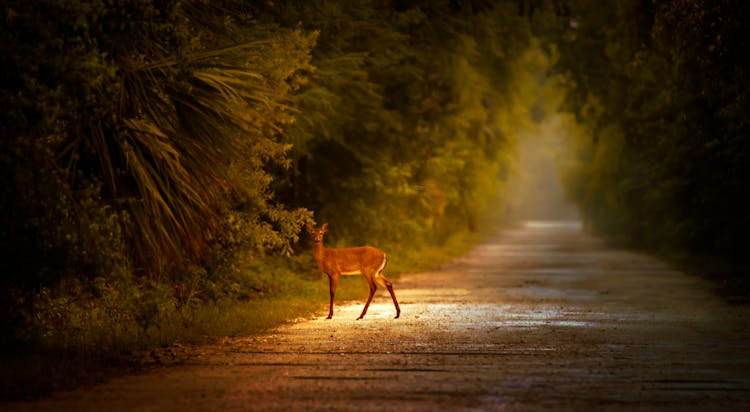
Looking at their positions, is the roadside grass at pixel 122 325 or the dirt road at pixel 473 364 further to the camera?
the roadside grass at pixel 122 325

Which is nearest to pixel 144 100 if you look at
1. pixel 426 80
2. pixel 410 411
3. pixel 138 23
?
pixel 138 23

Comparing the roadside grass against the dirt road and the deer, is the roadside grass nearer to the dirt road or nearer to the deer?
the dirt road

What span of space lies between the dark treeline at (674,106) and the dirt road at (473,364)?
4.56m

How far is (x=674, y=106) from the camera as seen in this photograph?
31.1 m

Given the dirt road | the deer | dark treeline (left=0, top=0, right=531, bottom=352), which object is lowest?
the dirt road

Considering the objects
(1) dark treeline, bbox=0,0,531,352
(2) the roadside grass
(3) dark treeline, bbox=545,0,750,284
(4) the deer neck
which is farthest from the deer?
(3) dark treeline, bbox=545,0,750,284

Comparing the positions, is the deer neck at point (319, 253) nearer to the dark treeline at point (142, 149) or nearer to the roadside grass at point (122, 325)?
the dark treeline at point (142, 149)

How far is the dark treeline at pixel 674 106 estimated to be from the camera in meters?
19.3

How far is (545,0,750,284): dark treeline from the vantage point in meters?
19.3

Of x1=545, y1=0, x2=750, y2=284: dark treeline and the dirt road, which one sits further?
x1=545, y1=0, x2=750, y2=284: dark treeline

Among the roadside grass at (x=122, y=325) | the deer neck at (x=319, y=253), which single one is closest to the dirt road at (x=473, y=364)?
the roadside grass at (x=122, y=325)

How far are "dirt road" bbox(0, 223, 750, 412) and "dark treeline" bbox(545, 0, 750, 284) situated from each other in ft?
15.0

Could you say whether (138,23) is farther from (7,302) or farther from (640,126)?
(640,126)

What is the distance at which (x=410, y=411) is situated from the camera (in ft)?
30.4
